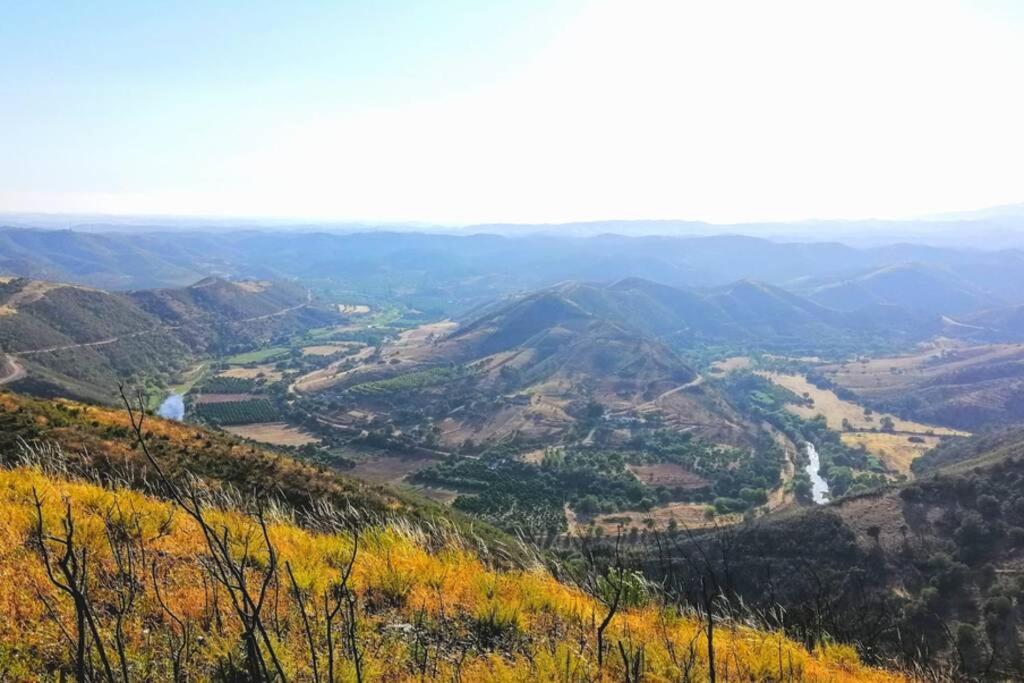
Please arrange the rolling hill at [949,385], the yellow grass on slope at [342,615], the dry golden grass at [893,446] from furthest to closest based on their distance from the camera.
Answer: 1. the rolling hill at [949,385]
2. the dry golden grass at [893,446]
3. the yellow grass on slope at [342,615]

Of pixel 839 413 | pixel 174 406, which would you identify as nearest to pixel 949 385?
pixel 839 413

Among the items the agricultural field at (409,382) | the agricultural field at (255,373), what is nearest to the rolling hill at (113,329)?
the agricultural field at (255,373)

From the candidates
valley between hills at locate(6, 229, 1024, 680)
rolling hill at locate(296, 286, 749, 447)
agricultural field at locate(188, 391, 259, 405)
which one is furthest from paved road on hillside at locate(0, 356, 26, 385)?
rolling hill at locate(296, 286, 749, 447)

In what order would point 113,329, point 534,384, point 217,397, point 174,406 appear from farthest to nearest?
1. point 534,384
2. point 113,329
3. point 217,397
4. point 174,406

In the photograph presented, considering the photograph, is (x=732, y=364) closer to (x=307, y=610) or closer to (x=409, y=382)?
(x=409, y=382)

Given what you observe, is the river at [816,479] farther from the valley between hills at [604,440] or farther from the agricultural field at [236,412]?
the agricultural field at [236,412]

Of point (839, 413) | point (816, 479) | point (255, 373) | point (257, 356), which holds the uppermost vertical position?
point (257, 356)

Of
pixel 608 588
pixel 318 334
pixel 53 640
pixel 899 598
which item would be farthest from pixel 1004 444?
pixel 318 334

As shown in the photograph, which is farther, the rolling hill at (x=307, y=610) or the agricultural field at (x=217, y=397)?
the agricultural field at (x=217, y=397)
